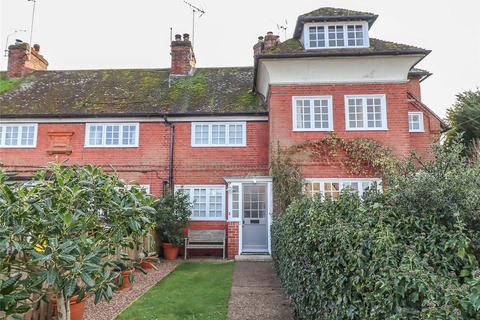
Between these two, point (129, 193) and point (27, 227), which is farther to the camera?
point (129, 193)

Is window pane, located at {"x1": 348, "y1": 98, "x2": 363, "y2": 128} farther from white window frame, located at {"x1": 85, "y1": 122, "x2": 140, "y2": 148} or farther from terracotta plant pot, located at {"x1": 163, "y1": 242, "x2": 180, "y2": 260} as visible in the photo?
white window frame, located at {"x1": 85, "y1": 122, "x2": 140, "y2": 148}

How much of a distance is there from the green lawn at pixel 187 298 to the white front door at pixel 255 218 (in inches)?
115

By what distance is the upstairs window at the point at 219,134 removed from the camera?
14.4 m

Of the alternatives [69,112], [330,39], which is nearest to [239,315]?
[330,39]

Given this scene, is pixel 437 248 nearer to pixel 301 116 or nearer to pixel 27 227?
pixel 27 227

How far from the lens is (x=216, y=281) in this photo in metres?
8.80

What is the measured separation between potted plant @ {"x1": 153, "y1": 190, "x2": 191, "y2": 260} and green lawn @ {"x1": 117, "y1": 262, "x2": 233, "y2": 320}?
2.43 meters

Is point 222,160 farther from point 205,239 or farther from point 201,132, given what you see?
point 205,239

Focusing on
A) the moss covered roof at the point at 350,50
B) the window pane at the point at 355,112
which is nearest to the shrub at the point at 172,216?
the moss covered roof at the point at 350,50

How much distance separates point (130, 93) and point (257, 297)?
12.5m

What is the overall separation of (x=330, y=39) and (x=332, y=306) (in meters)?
12.2

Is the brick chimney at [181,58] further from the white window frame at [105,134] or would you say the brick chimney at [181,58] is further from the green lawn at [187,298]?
the green lawn at [187,298]

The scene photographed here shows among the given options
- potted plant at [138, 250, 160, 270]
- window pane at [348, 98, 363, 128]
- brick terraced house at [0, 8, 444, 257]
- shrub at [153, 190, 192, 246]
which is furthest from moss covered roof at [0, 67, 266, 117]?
potted plant at [138, 250, 160, 270]

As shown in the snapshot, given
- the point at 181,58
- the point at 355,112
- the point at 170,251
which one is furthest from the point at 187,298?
the point at 181,58
